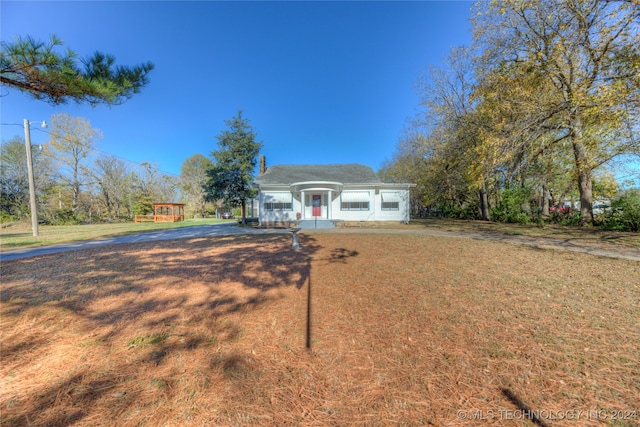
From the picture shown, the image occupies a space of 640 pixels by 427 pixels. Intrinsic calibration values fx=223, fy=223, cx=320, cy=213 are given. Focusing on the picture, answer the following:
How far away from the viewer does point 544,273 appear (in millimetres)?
4930

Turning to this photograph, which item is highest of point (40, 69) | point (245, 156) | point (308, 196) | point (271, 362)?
point (245, 156)

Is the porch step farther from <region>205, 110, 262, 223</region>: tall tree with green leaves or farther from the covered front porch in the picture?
<region>205, 110, 262, 223</region>: tall tree with green leaves

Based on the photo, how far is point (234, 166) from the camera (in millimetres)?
17672

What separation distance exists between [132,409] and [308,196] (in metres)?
17.3

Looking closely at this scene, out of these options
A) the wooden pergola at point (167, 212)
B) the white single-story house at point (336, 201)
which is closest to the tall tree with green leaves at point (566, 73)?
the white single-story house at point (336, 201)

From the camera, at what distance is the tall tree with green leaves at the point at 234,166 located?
1759 centimetres

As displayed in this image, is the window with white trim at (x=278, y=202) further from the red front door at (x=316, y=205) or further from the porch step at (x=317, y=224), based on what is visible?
the red front door at (x=316, y=205)

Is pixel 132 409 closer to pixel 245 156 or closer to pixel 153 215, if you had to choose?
pixel 245 156

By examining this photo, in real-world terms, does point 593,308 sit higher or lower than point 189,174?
lower

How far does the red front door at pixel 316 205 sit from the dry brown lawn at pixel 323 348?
13.9m

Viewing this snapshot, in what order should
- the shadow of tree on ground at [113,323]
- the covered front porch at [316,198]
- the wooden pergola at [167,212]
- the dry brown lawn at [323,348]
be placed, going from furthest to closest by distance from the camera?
the wooden pergola at [167,212] < the covered front porch at [316,198] < the shadow of tree on ground at [113,323] < the dry brown lawn at [323,348]

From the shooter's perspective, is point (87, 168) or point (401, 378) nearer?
point (401, 378)

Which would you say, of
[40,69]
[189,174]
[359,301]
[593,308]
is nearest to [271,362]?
[359,301]

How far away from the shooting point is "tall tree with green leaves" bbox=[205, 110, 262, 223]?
693 inches
